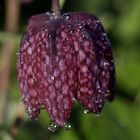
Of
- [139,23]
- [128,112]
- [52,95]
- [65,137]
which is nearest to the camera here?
[52,95]

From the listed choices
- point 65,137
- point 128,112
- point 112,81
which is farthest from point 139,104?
point 112,81

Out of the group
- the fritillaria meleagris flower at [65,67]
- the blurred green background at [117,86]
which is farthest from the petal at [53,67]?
the blurred green background at [117,86]

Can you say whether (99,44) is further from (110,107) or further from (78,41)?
(110,107)

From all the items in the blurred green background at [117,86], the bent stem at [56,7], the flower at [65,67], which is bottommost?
the blurred green background at [117,86]

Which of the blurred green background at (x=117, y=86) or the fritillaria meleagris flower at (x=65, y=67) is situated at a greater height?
the fritillaria meleagris flower at (x=65, y=67)

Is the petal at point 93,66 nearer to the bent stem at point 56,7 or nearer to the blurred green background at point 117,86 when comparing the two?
the bent stem at point 56,7
